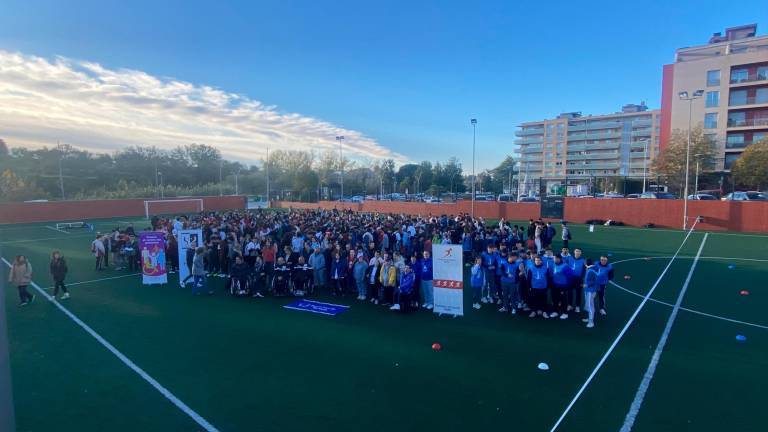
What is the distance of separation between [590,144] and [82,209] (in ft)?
342

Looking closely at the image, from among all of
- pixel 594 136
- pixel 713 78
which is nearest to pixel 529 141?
pixel 594 136

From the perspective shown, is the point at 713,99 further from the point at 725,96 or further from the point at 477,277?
the point at 477,277

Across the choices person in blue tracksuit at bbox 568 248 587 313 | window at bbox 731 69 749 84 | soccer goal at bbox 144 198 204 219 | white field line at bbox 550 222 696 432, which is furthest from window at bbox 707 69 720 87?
soccer goal at bbox 144 198 204 219

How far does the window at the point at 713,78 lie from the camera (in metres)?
54.6

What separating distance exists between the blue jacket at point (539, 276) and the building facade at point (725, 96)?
5457cm

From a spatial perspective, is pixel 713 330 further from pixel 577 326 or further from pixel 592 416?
pixel 592 416

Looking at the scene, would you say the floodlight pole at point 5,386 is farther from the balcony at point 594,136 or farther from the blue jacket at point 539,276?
the balcony at point 594,136

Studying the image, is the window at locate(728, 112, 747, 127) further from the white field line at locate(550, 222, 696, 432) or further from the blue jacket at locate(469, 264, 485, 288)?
the blue jacket at locate(469, 264, 485, 288)

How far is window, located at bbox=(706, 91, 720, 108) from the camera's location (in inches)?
2145

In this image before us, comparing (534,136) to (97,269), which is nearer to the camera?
(97,269)

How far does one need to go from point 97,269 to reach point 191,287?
6.39m

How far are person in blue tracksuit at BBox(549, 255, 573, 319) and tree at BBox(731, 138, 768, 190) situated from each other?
139ft

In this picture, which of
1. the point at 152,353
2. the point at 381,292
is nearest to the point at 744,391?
the point at 381,292

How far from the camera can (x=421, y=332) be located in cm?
995
